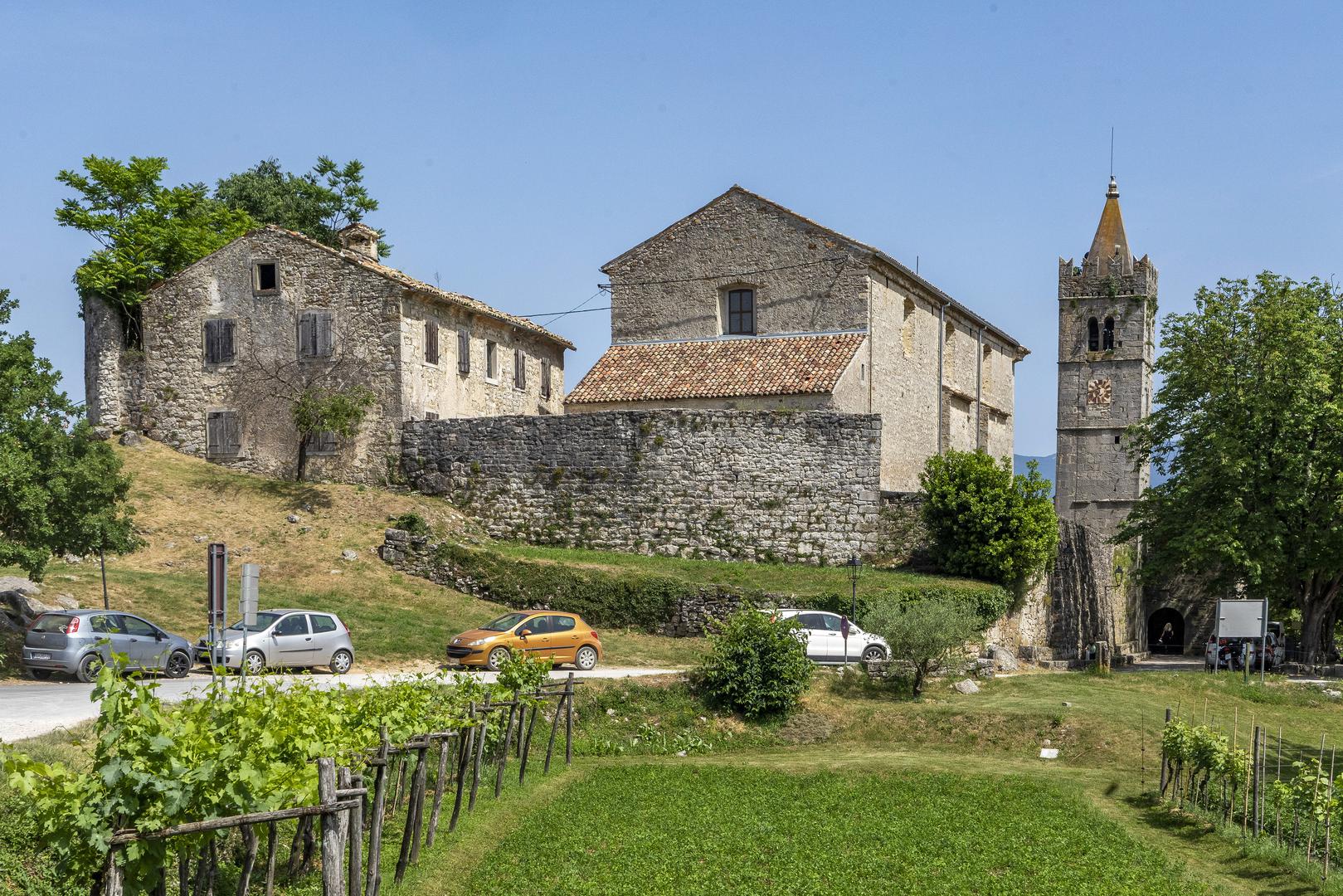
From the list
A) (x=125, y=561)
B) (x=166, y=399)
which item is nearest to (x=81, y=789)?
(x=125, y=561)

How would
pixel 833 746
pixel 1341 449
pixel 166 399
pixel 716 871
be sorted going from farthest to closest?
pixel 166 399, pixel 1341 449, pixel 833 746, pixel 716 871

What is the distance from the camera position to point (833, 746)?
22.7 meters

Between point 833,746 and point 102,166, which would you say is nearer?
point 833,746

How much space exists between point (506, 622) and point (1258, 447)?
21.0 metres

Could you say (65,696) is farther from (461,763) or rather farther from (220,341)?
(220,341)

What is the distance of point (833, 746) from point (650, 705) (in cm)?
318

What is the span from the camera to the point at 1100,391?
60.9m

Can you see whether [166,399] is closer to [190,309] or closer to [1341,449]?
[190,309]

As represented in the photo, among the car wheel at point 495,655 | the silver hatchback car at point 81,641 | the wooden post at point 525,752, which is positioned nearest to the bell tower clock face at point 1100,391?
the car wheel at point 495,655

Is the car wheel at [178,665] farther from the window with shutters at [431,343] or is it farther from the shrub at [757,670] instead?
the window with shutters at [431,343]

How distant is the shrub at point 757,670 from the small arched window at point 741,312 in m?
17.1

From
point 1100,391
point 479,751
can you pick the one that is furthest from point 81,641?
point 1100,391

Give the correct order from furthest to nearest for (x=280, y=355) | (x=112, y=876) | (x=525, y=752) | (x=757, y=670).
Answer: (x=280, y=355) → (x=757, y=670) → (x=525, y=752) → (x=112, y=876)

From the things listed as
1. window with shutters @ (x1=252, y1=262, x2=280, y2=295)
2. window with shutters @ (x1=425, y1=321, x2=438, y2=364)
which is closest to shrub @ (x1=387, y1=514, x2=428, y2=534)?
window with shutters @ (x1=425, y1=321, x2=438, y2=364)
